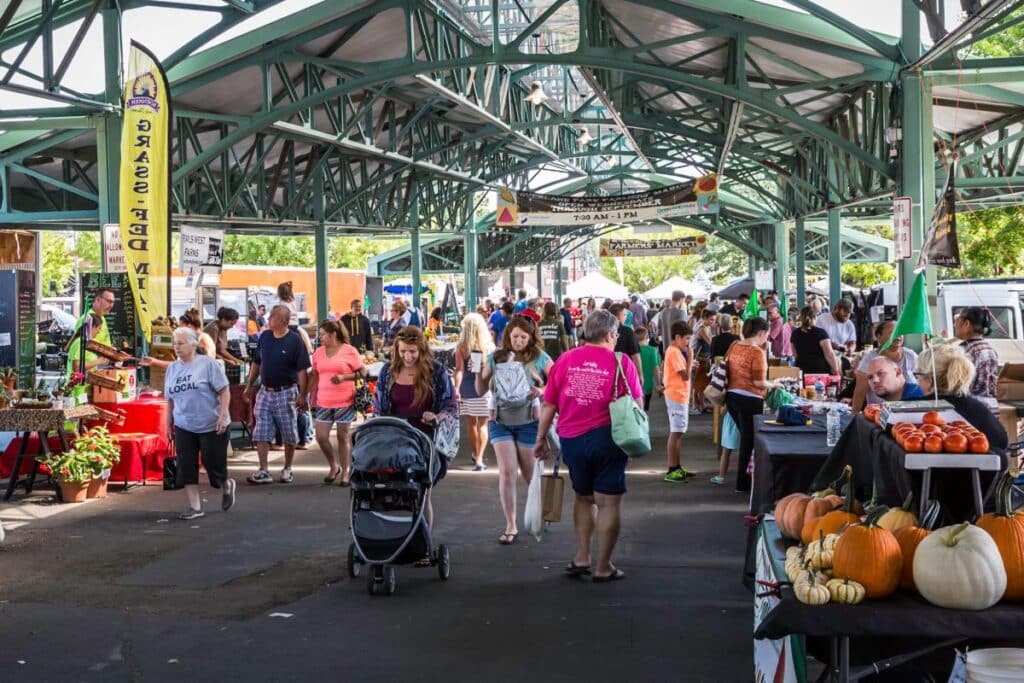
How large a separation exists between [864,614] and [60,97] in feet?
38.8

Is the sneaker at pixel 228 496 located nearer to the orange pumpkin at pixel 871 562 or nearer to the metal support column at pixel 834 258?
the orange pumpkin at pixel 871 562

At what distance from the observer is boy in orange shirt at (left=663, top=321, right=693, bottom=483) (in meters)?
12.0

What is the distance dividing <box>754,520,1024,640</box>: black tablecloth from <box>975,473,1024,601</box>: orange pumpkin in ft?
0.31

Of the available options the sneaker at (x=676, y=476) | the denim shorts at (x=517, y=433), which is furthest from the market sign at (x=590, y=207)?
the denim shorts at (x=517, y=433)

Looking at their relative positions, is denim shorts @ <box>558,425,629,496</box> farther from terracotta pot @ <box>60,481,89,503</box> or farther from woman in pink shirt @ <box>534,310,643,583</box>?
terracotta pot @ <box>60,481,89,503</box>

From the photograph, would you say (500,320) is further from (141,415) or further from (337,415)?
(141,415)

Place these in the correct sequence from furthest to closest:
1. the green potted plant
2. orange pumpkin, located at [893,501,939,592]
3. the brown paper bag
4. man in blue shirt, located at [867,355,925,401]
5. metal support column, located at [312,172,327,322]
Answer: metal support column, located at [312,172,327,322]
the green potted plant
the brown paper bag
man in blue shirt, located at [867,355,925,401]
orange pumpkin, located at [893,501,939,592]

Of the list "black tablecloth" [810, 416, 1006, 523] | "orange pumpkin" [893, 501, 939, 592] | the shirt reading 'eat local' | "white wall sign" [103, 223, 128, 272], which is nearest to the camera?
"orange pumpkin" [893, 501, 939, 592]

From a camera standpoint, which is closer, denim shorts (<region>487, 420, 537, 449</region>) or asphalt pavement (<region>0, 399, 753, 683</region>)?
asphalt pavement (<region>0, 399, 753, 683</region>)

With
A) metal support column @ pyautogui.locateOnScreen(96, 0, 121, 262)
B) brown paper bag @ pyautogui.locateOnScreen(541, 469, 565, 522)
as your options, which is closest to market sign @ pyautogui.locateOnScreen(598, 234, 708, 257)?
metal support column @ pyautogui.locateOnScreen(96, 0, 121, 262)

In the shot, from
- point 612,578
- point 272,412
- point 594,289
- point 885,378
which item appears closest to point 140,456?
point 272,412

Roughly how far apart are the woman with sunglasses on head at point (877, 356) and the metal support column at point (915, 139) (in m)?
1.83

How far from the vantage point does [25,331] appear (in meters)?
12.8

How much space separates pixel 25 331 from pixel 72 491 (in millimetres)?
2533
